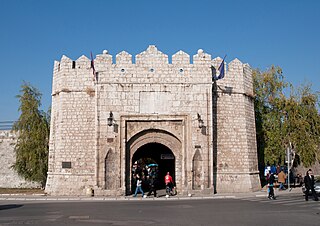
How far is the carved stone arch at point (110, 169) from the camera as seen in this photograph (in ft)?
62.6

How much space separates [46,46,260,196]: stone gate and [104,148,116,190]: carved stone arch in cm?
5

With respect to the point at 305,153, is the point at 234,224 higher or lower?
lower

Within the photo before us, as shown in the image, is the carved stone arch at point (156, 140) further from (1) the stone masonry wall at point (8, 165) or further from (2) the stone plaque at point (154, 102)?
(1) the stone masonry wall at point (8, 165)

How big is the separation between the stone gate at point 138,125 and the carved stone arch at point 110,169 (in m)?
0.05

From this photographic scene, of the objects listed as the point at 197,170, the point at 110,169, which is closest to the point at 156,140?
the point at 197,170

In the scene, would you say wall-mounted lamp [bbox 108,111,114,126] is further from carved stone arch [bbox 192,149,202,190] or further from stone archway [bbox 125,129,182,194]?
carved stone arch [bbox 192,149,202,190]

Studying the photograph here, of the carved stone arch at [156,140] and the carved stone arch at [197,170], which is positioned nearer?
the carved stone arch at [197,170]

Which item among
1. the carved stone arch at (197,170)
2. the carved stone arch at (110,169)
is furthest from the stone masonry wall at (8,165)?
the carved stone arch at (197,170)

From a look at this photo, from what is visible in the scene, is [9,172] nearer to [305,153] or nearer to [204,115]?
[204,115]

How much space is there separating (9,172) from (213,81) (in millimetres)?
15446

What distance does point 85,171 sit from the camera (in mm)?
19500

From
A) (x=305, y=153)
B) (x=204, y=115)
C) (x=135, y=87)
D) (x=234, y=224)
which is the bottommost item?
(x=234, y=224)

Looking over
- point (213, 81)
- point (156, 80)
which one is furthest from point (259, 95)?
→ point (156, 80)

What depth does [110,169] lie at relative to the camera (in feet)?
62.8
